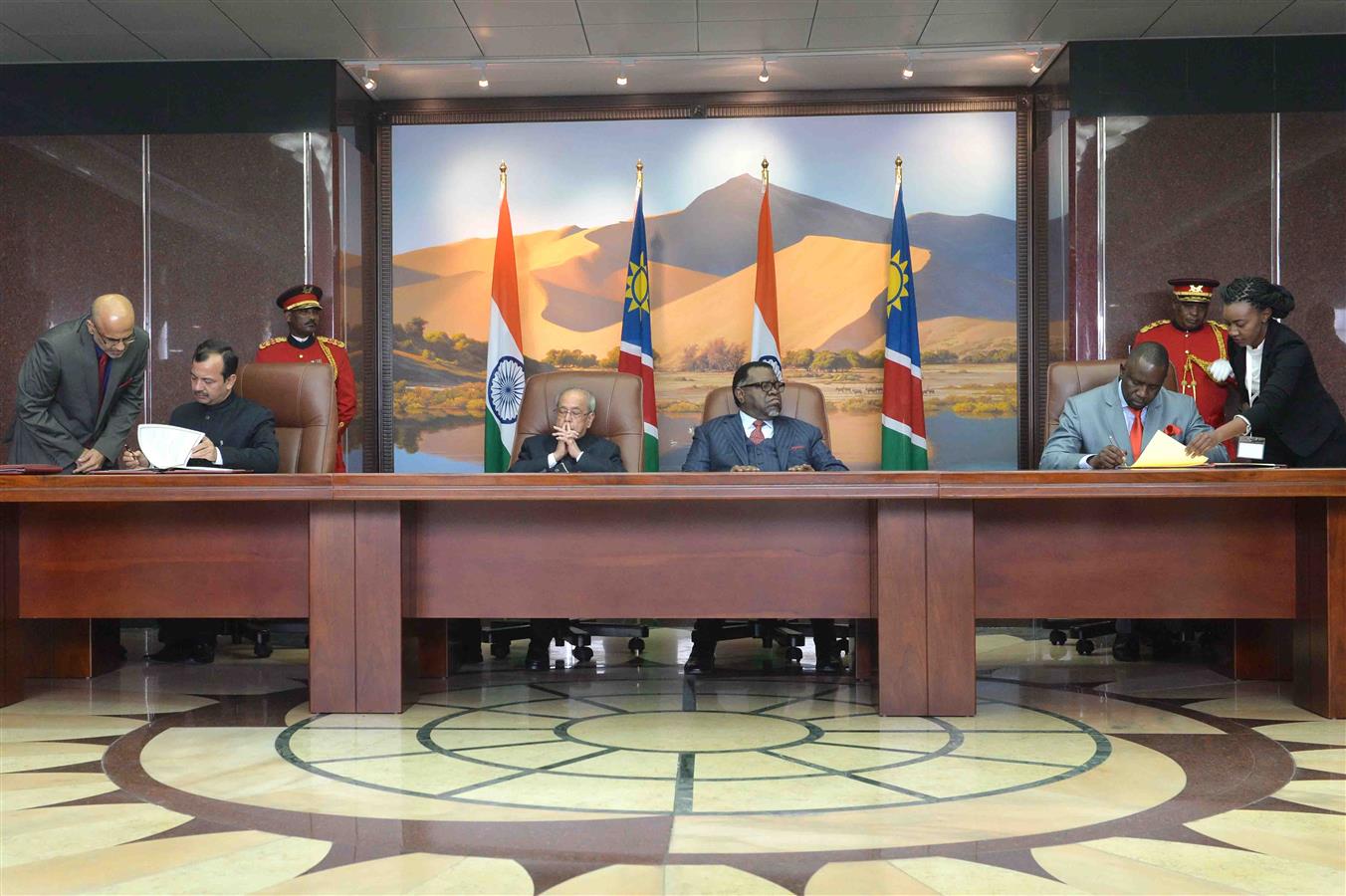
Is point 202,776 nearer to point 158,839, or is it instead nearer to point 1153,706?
point 158,839

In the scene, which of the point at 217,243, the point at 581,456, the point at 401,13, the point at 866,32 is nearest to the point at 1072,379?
the point at 581,456

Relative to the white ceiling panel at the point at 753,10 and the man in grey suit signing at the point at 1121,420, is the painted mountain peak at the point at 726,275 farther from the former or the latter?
the man in grey suit signing at the point at 1121,420

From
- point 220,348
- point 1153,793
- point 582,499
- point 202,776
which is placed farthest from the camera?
point 220,348

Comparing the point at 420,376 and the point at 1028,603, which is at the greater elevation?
the point at 420,376

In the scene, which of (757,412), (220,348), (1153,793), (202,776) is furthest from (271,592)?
(1153,793)

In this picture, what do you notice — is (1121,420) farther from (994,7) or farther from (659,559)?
(994,7)

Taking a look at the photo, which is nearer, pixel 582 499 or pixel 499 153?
pixel 582 499

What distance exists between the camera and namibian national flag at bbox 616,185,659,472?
268 inches

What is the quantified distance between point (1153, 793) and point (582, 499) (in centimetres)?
169

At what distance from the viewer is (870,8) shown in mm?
5895

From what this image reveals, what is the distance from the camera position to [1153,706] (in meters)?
3.78

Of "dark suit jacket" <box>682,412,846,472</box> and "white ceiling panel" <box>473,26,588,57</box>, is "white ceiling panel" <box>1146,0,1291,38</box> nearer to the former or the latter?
"white ceiling panel" <box>473,26,588,57</box>

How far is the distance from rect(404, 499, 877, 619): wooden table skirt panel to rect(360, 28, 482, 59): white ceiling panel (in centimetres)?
338

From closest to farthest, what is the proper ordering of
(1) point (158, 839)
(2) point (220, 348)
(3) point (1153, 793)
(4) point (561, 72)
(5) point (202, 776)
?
(1) point (158, 839) < (3) point (1153, 793) < (5) point (202, 776) < (2) point (220, 348) < (4) point (561, 72)
